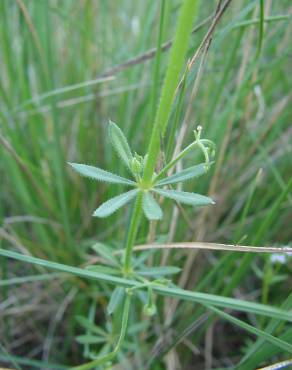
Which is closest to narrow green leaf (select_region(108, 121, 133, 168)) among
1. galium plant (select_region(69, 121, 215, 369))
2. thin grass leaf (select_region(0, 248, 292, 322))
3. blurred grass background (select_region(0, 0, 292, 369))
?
galium plant (select_region(69, 121, 215, 369))

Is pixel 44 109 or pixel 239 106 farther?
pixel 44 109

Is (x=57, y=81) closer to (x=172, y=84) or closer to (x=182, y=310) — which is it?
(x=182, y=310)

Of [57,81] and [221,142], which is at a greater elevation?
[57,81]

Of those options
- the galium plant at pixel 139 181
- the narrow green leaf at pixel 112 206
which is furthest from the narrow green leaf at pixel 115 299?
the narrow green leaf at pixel 112 206

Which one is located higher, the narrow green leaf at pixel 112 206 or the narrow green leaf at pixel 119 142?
the narrow green leaf at pixel 119 142

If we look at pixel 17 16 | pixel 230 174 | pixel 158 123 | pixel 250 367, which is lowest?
pixel 250 367

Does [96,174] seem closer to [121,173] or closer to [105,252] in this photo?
[105,252]

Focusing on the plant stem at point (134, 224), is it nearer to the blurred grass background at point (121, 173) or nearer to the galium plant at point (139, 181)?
the galium plant at point (139, 181)

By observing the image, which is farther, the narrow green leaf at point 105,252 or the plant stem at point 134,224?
the narrow green leaf at point 105,252

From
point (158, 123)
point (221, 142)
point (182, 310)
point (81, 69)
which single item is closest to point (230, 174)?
point (221, 142)
